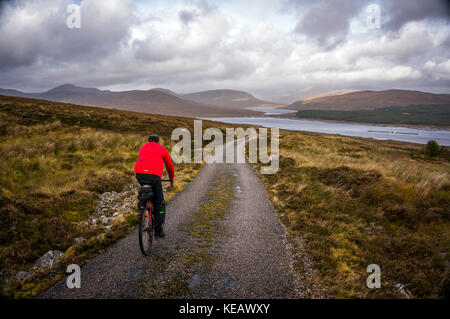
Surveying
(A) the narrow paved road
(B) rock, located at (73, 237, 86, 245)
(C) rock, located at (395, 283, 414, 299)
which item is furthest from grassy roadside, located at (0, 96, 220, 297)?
Result: (C) rock, located at (395, 283, 414, 299)

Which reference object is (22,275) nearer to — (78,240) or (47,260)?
(47,260)

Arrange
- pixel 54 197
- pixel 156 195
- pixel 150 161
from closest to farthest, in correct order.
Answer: pixel 150 161
pixel 156 195
pixel 54 197

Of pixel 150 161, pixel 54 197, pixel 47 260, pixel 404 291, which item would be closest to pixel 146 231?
pixel 150 161

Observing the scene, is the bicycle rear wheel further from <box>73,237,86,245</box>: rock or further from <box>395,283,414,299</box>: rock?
<box>395,283,414,299</box>: rock

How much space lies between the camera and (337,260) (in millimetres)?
4953

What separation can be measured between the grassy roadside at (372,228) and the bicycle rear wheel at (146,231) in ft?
13.1

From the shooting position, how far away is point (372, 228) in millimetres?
6461

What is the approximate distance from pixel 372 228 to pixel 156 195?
655 centimetres

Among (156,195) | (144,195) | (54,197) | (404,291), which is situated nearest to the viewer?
(404,291)

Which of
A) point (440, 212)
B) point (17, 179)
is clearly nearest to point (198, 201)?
point (17, 179)

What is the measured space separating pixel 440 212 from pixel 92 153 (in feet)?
58.5

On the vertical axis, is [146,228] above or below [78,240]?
above

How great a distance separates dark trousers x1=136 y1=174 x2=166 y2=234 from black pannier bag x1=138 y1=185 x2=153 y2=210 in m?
0.16
